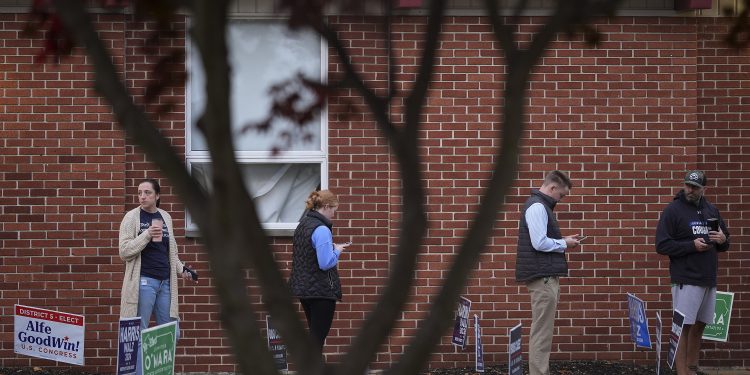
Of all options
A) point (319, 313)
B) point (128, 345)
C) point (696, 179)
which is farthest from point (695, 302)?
point (128, 345)

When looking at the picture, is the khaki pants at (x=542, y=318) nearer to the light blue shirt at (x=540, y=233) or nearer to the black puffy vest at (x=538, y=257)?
the black puffy vest at (x=538, y=257)

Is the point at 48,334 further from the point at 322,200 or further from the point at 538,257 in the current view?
the point at 538,257

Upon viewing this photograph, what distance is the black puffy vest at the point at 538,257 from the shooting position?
31.5 ft

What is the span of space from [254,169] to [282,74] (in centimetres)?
94

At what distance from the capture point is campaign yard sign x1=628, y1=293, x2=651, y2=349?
1047cm

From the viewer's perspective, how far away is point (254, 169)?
1142 centimetres

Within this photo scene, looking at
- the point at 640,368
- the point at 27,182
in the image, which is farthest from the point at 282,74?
the point at 640,368

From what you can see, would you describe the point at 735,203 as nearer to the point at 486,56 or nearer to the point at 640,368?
the point at 640,368

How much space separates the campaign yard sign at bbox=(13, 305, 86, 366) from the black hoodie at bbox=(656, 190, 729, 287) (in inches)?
195

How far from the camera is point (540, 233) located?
31.1 feet

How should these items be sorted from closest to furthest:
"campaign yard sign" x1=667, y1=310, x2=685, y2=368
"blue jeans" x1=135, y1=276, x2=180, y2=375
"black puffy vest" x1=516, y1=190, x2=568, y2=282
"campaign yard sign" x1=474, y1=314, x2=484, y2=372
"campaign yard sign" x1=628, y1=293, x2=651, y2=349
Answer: "black puffy vest" x1=516, y1=190, x2=568, y2=282 → "blue jeans" x1=135, y1=276, x2=180, y2=375 → "campaign yard sign" x1=667, y1=310, x2=685, y2=368 → "campaign yard sign" x1=474, y1=314, x2=484, y2=372 → "campaign yard sign" x1=628, y1=293, x2=651, y2=349

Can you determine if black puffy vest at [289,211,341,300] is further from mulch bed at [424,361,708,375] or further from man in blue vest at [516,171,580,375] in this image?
mulch bed at [424,361,708,375]

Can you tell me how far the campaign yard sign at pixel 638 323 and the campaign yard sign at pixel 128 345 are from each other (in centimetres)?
445

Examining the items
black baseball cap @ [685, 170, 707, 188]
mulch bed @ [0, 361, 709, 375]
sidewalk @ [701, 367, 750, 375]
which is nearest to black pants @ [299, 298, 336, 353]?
mulch bed @ [0, 361, 709, 375]
